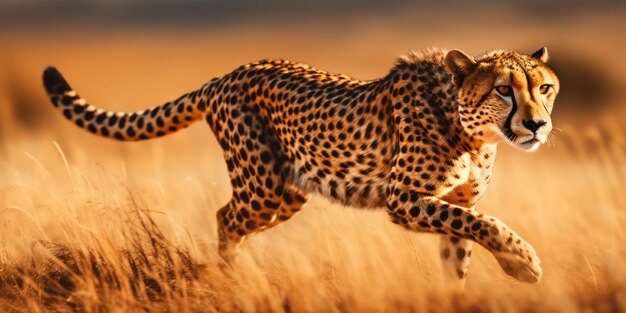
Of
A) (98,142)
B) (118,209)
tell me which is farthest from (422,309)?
(98,142)

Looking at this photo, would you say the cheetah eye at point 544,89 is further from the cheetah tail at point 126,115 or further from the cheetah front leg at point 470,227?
the cheetah tail at point 126,115

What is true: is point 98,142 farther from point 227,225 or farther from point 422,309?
point 422,309

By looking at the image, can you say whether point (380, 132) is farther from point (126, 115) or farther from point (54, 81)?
point (54, 81)

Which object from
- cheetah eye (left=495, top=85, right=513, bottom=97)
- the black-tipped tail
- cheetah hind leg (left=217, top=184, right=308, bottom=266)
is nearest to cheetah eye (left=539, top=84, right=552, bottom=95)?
cheetah eye (left=495, top=85, right=513, bottom=97)

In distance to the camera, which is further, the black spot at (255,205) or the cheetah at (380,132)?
the black spot at (255,205)

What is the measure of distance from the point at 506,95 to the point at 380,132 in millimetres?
966

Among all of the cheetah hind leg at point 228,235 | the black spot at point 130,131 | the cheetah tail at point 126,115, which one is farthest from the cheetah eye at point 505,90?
the black spot at point 130,131

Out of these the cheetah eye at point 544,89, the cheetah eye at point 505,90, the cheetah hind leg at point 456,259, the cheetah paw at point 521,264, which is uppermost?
the cheetah eye at point 505,90

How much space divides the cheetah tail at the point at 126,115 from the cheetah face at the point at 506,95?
1911 millimetres

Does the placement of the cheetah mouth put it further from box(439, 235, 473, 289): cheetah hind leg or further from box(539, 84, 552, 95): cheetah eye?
box(439, 235, 473, 289): cheetah hind leg

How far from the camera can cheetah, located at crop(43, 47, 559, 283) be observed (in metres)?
5.22

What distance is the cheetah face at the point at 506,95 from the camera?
16.6ft

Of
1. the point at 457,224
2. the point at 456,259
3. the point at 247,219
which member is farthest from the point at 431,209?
the point at 247,219

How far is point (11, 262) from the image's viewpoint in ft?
19.9
